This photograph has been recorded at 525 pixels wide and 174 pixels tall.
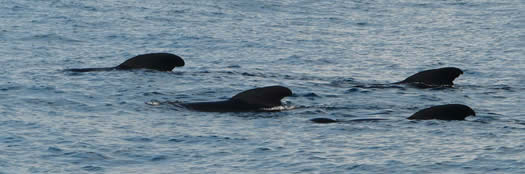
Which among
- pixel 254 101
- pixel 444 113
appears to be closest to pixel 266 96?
pixel 254 101

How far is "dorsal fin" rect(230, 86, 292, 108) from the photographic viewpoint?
60.8 feet

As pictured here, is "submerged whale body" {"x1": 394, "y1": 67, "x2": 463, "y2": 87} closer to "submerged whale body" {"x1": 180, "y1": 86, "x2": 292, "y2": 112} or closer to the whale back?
the whale back

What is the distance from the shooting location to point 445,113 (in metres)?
17.8

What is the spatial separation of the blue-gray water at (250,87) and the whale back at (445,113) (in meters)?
0.27

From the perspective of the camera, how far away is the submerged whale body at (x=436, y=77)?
72.4 ft

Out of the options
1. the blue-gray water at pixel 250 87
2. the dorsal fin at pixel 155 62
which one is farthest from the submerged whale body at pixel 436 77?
the dorsal fin at pixel 155 62

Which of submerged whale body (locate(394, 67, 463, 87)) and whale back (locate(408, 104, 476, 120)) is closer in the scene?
whale back (locate(408, 104, 476, 120))

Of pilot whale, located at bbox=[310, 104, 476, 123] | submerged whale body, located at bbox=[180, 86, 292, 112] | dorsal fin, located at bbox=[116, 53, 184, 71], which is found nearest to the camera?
pilot whale, located at bbox=[310, 104, 476, 123]

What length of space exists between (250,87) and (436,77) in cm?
365

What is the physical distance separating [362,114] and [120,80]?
19.1 feet

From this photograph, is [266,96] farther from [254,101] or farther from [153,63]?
[153,63]

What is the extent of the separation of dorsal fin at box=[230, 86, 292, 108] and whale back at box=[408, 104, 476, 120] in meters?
2.19

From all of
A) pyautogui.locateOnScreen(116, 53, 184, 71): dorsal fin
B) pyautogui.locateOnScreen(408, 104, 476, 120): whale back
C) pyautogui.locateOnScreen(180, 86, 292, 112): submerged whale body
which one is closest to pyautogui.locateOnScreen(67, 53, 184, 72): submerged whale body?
pyautogui.locateOnScreen(116, 53, 184, 71): dorsal fin

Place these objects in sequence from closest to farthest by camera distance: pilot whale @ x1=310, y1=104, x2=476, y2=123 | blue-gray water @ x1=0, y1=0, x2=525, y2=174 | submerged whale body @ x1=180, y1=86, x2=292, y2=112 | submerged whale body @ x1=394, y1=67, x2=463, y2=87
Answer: blue-gray water @ x1=0, y1=0, x2=525, y2=174 → pilot whale @ x1=310, y1=104, x2=476, y2=123 → submerged whale body @ x1=180, y1=86, x2=292, y2=112 → submerged whale body @ x1=394, y1=67, x2=463, y2=87
